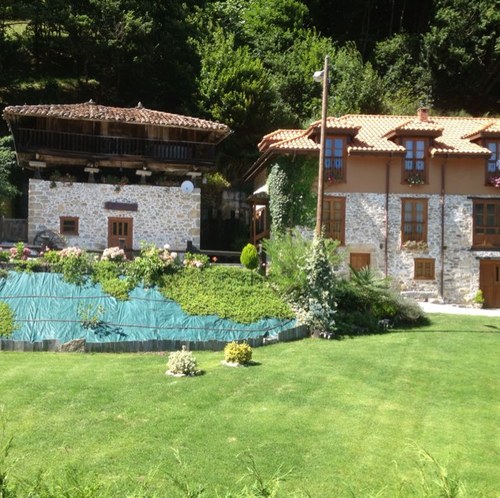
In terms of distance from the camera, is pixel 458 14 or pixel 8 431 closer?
pixel 8 431

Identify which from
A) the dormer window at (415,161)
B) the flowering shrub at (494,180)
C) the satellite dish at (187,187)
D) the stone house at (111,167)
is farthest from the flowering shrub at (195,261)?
the flowering shrub at (494,180)

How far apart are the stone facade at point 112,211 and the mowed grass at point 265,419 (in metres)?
11.7

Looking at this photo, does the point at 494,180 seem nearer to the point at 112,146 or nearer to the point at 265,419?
the point at 112,146

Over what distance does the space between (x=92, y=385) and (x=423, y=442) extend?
6.63 m

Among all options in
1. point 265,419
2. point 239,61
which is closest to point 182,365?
point 265,419

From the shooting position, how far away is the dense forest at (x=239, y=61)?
1416 inches

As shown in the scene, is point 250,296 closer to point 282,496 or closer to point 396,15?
point 282,496

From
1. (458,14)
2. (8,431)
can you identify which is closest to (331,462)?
(8,431)

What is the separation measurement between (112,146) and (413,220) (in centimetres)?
1416

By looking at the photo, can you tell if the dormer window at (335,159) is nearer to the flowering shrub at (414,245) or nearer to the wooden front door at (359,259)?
the wooden front door at (359,259)

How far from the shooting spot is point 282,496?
768cm

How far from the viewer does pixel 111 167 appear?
94.6 feet

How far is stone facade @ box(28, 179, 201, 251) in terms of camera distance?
2692 centimetres

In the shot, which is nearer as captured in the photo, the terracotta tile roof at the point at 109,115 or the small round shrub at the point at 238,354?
the small round shrub at the point at 238,354
